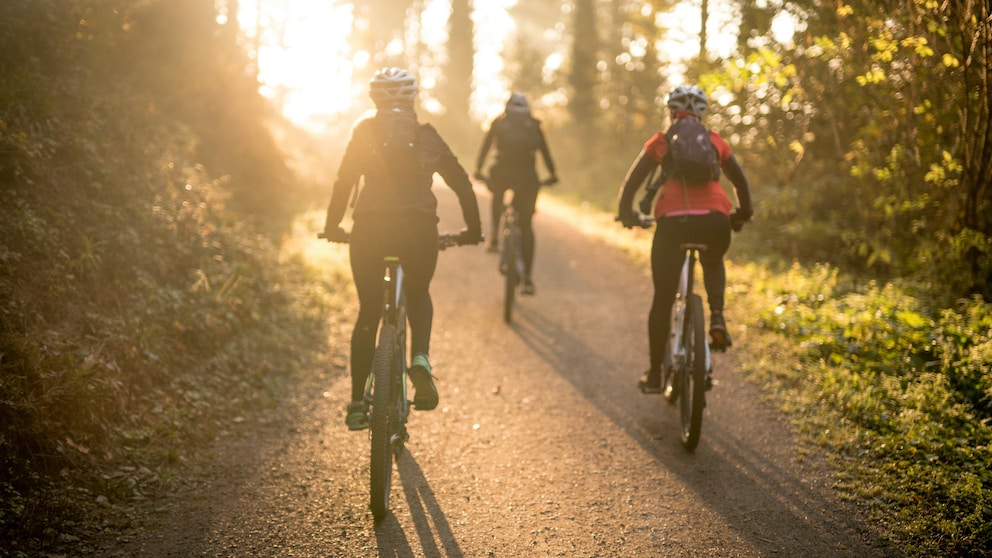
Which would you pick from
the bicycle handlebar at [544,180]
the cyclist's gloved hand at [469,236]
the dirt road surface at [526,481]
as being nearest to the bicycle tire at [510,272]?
the bicycle handlebar at [544,180]

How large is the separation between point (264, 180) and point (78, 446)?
8.59 metres

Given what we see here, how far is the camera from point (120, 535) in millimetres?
4145

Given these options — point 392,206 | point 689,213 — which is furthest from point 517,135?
point 392,206

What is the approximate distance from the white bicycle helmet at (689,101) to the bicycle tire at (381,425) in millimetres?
2616

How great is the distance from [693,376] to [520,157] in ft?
15.1

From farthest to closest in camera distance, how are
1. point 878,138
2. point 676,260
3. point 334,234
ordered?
point 878,138
point 676,260
point 334,234

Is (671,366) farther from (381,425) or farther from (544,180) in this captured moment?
(544,180)

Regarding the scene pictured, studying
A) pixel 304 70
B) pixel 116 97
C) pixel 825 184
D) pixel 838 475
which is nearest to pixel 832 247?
pixel 825 184

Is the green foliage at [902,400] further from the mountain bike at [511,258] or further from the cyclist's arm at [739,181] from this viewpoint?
the mountain bike at [511,258]

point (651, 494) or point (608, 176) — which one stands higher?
point (608, 176)

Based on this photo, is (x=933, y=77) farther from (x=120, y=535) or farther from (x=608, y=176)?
(x=608, y=176)

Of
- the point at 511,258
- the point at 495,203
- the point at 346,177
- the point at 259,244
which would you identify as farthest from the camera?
the point at 259,244

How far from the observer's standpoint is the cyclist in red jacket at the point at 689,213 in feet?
17.0

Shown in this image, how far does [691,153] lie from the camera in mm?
5031
